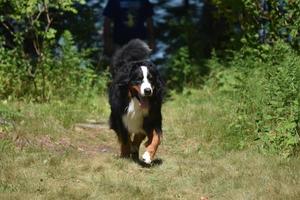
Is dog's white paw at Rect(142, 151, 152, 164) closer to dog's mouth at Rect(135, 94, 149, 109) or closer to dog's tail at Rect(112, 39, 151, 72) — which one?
dog's mouth at Rect(135, 94, 149, 109)

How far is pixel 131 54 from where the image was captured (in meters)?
7.62

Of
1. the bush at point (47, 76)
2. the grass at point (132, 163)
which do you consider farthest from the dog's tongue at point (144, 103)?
the bush at point (47, 76)

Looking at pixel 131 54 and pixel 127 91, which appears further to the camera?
pixel 131 54

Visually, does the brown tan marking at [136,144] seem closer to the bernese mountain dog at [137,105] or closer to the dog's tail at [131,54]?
the bernese mountain dog at [137,105]

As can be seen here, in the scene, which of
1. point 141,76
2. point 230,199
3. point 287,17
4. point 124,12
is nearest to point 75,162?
point 141,76

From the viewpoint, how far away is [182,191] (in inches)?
242

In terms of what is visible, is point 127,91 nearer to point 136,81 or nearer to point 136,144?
point 136,81

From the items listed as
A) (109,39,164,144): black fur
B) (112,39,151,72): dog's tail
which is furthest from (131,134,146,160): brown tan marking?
(112,39,151,72): dog's tail

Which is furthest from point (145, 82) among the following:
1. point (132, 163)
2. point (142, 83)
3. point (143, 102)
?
point (132, 163)

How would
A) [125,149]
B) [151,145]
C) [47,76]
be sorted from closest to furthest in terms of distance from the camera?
[151,145] → [125,149] → [47,76]

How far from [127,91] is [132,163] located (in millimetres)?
769

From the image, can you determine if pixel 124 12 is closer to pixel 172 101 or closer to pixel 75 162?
pixel 172 101

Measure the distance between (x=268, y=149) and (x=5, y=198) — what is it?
305cm

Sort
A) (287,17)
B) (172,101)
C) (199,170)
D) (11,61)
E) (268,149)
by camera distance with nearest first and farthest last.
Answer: (199,170), (268,149), (287,17), (11,61), (172,101)
